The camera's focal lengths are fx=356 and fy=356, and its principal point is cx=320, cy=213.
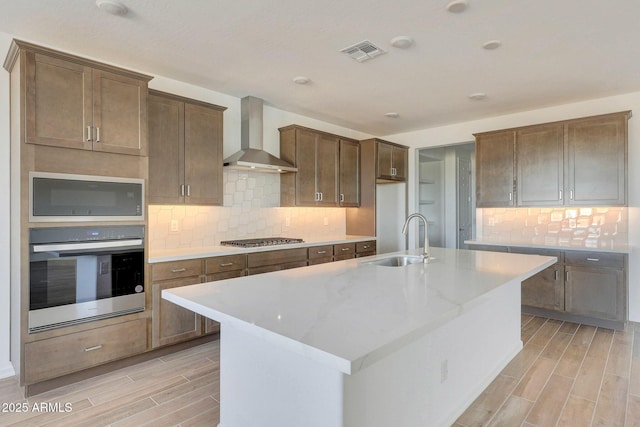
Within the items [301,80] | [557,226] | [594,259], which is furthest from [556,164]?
[301,80]

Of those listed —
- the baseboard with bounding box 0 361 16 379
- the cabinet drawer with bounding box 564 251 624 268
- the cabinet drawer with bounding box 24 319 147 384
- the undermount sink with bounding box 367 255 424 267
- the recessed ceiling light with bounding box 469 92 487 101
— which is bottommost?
the baseboard with bounding box 0 361 16 379

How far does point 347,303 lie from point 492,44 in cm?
245

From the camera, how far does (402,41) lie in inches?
→ 107

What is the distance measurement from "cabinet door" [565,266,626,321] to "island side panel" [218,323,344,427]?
380 cm

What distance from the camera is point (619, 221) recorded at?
13.5 feet

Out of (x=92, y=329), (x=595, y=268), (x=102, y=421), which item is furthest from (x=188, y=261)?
(x=595, y=268)

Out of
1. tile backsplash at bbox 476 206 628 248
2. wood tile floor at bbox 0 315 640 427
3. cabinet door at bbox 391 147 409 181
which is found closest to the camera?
wood tile floor at bbox 0 315 640 427

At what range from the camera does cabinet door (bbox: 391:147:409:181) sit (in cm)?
557

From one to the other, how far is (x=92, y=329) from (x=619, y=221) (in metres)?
5.43

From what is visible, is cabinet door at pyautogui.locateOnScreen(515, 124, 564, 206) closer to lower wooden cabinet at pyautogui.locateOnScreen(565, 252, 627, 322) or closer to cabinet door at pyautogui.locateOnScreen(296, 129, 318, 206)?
lower wooden cabinet at pyautogui.locateOnScreen(565, 252, 627, 322)

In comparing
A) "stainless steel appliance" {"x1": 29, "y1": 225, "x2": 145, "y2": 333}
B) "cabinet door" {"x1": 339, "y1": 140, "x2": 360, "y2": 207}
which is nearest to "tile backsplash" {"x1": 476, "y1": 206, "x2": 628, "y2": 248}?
"cabinet door" {"x1": 339, "y1": 140, "x2": 360, "y2": 207}

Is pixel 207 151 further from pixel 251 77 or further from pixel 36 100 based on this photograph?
pixel 36 100

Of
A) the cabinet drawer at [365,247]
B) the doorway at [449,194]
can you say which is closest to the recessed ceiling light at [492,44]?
the cabinet drawer at [365,247]

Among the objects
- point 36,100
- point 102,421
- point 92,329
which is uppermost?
point 36,100
